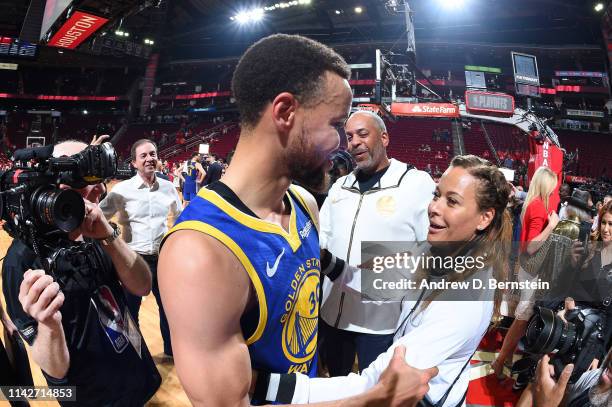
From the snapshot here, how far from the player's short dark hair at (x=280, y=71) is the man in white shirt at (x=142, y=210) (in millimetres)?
2511

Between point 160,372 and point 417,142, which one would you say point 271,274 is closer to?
point 160,372

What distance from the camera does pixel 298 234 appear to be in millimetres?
1173

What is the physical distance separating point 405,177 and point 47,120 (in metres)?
31.1

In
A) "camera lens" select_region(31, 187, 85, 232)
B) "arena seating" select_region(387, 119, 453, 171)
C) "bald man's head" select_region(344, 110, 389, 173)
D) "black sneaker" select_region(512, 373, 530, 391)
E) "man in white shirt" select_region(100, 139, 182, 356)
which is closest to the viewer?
"camera lens" select_region(31, 187, 85, 232)

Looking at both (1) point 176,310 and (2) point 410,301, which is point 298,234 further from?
(2) point 410,301

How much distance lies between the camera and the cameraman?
4.27ft

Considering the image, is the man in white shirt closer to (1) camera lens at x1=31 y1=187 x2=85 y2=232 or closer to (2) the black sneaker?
(1) camera lens at x1=31 y1=187 x2=85 y2=232

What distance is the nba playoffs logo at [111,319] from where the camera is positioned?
60.3 inches

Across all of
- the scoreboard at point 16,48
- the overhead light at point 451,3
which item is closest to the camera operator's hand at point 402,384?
the overhead light at point 451,3

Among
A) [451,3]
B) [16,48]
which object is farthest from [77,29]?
[451,3]

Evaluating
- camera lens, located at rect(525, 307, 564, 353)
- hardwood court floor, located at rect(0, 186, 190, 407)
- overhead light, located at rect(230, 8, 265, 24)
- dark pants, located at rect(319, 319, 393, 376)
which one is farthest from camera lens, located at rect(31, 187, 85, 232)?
overhead light, located at rect(230, 8, 265, 24)

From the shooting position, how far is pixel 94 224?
59.6 inches

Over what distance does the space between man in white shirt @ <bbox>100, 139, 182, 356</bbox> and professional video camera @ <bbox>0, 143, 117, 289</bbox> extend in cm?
182

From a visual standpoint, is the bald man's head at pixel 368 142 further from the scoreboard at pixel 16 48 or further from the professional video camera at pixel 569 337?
the scoreboard at pixel 16 48
